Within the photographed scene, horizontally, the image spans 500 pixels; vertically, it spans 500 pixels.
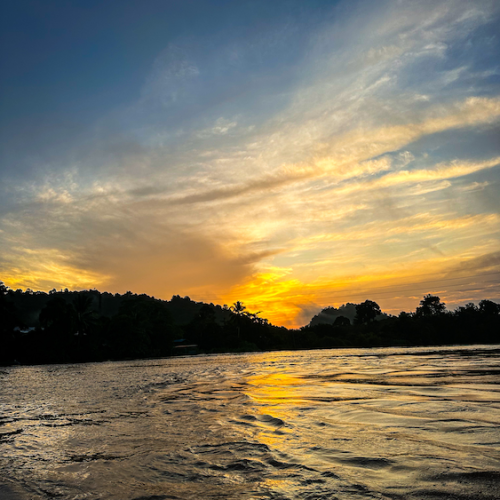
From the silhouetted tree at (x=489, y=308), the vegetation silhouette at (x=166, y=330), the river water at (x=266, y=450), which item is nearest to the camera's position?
the river water at (x=266, y=450)

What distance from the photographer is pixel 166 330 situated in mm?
83688

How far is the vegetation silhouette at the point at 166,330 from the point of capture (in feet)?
211

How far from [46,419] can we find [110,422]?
1.80 m

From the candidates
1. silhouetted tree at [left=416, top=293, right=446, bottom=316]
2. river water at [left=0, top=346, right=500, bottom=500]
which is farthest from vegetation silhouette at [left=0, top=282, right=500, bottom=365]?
river water at [left=0, top=346, right=500, bottom=500]

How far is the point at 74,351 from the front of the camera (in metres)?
66.9

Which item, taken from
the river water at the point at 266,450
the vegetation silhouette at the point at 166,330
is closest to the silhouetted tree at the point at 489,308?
the vegetation silhouette at the point at 166,330

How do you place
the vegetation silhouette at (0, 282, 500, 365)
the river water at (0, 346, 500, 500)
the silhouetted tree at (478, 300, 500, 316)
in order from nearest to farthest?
the river water at (0, 346, 500, 500) → the vegetation silhouette at (0, 282, 500, 365) → the silhouetted tree at (478, 300, 500, 316)

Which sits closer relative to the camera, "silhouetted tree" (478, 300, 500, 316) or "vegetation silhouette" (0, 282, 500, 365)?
"vegetation silhouette" (0, 282, 500, 365)

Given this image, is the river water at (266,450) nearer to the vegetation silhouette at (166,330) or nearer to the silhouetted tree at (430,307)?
the vegetation silhouette at (166,330)

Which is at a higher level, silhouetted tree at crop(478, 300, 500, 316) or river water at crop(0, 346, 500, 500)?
silhouetted tree at crop(478, 300, 500, 316)

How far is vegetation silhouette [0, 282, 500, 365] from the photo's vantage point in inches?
2532

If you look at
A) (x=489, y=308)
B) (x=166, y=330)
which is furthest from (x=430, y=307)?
(x=166, y=330)

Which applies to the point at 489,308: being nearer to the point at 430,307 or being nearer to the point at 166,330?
the point at 430,307

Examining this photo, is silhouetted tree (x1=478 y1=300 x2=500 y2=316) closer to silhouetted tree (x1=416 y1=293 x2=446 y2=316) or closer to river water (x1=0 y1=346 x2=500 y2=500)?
silhouetted tree (x1=416 y1=293 x2=446 y2=316)
